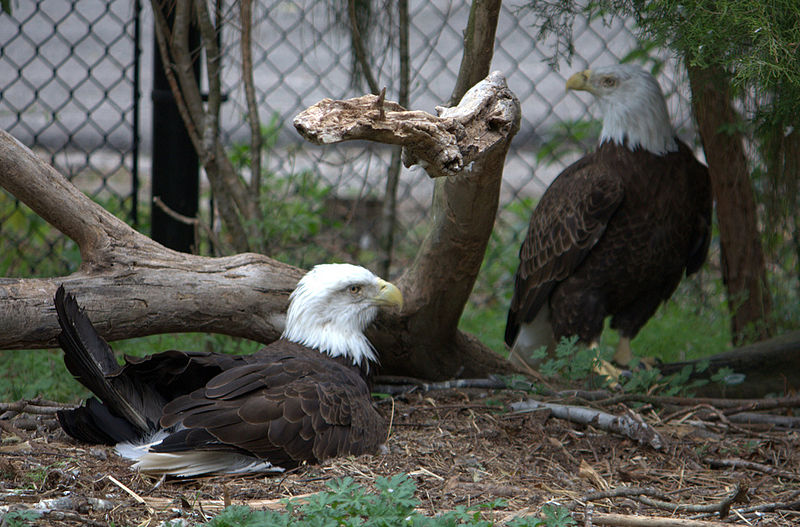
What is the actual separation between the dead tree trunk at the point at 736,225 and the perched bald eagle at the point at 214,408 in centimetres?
228

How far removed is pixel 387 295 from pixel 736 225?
2.28 meters

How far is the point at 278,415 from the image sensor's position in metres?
2.91

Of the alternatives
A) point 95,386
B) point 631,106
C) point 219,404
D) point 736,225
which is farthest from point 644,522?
point 736,225

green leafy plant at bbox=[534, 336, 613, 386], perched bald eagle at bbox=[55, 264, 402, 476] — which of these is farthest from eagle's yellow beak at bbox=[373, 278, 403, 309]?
green leafy plant at bbox=[534, 336, 613, 386]

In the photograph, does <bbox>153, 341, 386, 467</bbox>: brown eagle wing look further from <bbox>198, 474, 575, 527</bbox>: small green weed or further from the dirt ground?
<bbox>198, 474, 575, 527</bbox>: small green weed

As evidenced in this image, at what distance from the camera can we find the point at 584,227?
175 inches

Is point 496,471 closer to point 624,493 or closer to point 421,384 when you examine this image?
point 624,493

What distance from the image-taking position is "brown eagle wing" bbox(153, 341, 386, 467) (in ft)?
9.20

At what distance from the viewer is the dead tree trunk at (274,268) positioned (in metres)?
2.69

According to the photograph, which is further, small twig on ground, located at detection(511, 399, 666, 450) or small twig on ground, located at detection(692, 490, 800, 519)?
small twig on ground, located at detection(511, 399, 666, 450)

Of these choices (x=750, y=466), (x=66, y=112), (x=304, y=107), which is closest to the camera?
(x=750, y=466)

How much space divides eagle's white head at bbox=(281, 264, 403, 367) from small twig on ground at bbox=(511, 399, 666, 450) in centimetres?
70

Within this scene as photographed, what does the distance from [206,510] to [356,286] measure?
4.25 feet

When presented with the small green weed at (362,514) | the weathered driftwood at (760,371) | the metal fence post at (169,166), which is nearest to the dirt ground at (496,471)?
the small green weed at (362,514)
